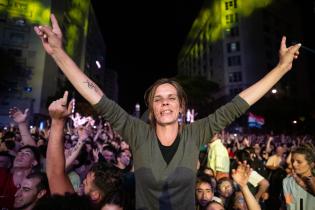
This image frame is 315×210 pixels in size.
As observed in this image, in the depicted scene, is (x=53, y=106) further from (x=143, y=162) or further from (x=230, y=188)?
(x=230, y=188)

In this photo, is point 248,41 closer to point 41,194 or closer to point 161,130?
point 41,194

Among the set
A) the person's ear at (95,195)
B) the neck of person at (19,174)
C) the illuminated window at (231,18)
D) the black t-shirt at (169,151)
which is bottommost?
the person's ear at (95,195)

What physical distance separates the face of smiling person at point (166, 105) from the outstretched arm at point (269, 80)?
0.60 metres

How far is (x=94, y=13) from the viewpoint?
86.4 meters

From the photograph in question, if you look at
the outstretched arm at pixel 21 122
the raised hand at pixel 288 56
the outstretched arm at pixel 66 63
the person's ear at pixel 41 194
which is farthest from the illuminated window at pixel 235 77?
the outstretched arm at pixel 66 63

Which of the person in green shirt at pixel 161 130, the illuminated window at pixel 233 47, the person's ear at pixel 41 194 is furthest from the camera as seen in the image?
the illuminated window at pixel 233 47

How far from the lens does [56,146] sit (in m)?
2.60

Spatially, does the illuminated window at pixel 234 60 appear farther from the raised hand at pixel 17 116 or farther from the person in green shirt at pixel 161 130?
the person in green shirt at pixel 161 130

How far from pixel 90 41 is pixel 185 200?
81527 mm

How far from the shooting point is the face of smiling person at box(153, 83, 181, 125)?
96.5 inches

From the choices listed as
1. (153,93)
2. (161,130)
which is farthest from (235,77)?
(161,130)

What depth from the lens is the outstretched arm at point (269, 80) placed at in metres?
2.56

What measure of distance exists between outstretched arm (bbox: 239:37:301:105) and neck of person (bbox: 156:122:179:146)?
2.20ft

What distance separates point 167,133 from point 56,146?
101 cm
